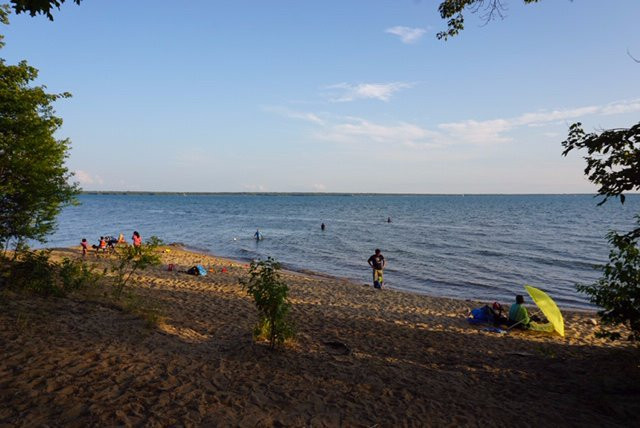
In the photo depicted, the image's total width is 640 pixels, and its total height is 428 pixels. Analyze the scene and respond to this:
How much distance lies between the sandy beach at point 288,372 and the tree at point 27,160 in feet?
7.41

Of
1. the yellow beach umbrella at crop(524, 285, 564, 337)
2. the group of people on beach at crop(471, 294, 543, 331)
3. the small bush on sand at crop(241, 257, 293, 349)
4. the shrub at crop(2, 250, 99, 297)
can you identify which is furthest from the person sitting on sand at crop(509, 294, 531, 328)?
the shrub at crop(2, 250, 99, 297)

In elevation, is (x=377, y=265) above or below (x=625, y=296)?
below

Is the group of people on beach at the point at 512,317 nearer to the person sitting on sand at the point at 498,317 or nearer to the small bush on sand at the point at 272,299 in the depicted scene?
the person sitting on sand at the point at 498,317

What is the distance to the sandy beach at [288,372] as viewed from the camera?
5.76 metres

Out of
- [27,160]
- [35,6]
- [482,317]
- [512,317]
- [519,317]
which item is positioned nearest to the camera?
[35,6]

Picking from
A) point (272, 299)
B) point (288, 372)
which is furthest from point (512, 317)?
point (272, 299)

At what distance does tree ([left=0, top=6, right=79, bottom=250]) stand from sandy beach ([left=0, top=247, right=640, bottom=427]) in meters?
2.26

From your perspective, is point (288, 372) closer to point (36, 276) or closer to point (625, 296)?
point (625, 296)

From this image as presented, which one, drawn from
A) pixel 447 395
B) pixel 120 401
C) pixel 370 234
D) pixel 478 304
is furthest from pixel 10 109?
pixel 370 234

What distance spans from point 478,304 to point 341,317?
821 cm

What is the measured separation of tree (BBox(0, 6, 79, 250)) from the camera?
990cm

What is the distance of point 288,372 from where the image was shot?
24.7 ft

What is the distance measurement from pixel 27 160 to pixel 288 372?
8824 mm

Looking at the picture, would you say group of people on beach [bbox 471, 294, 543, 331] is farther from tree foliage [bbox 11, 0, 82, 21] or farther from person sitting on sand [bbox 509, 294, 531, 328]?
tree foliage [bbox 11, 0, 82, 21]
